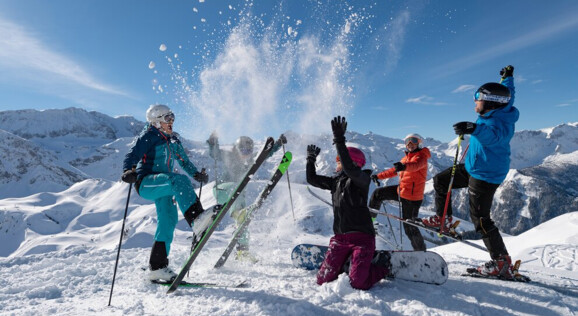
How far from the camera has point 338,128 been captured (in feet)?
12.6

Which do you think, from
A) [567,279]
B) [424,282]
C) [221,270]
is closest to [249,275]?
[221,270]

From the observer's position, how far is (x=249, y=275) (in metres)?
4.54

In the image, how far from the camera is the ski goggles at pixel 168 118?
4.77 meters

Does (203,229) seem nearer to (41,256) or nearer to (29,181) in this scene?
(41,256)

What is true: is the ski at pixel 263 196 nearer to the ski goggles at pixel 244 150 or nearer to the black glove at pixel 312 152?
the black glove at pixel 312 152

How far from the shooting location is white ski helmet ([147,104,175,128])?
473cm

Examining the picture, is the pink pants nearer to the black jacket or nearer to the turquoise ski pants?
the black jacket

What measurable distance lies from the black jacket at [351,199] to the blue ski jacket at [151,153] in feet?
8.56

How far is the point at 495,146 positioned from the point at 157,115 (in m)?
5.02

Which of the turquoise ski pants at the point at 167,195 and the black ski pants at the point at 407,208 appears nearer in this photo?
the turquoise ski pants at the point at 167,195

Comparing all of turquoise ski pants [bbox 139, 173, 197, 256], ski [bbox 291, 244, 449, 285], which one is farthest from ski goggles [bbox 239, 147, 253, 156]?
ski [bbox 291, 244, 449, 285]

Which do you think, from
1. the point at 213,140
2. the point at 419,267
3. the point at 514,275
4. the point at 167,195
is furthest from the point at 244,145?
the point at 514,275

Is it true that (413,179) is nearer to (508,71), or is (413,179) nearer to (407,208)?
(407,208)

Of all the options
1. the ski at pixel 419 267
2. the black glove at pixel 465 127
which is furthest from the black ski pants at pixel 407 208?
the black glove at pixel 465 127
